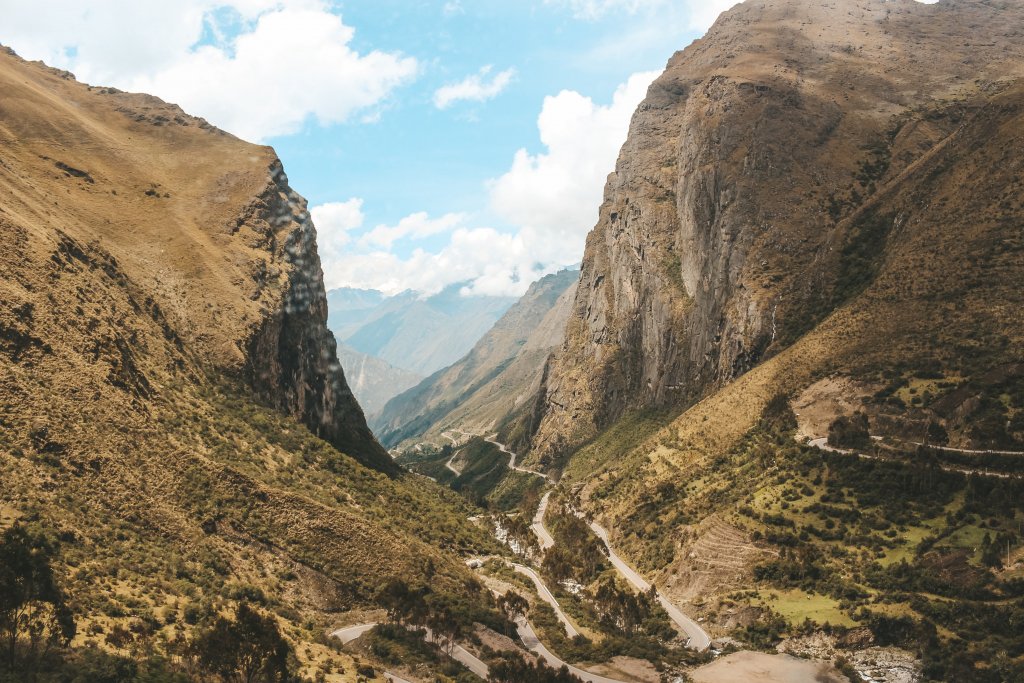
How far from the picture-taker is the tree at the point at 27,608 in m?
36.3

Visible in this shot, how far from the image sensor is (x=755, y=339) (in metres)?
138

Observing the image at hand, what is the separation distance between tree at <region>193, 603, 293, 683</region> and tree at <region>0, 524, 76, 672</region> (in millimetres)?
7530

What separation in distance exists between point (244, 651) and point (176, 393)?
4241 cm

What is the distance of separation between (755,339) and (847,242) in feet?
83.5

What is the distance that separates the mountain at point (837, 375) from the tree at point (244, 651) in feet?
155

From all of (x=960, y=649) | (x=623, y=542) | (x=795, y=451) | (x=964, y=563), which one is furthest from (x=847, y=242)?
(x=960, y=649)

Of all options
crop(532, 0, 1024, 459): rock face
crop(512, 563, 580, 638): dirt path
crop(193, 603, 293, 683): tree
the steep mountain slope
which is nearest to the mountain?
crop(532, 0, 1024, 459): rock face

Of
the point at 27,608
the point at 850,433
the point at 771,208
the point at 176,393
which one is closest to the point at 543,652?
the point at 27,608

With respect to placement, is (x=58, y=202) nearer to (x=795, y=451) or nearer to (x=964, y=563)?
(x=795, y=451)

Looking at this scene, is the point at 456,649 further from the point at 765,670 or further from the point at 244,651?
the point at 765,670

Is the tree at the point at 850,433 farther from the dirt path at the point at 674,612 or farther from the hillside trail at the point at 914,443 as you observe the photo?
the dirt path at the point at 674,612

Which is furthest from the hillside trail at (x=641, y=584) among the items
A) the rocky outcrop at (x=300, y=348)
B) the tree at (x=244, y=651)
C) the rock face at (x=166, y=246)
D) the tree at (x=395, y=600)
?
the tree at (x=244, y=651)

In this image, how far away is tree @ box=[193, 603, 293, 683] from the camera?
42.2 metres

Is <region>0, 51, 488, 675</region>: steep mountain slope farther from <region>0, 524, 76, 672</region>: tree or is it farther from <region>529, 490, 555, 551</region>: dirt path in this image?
<region>529, 490, 555, 551</region>: dirt path
